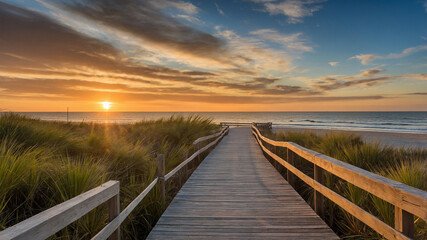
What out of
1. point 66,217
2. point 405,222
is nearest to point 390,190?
point 405,222

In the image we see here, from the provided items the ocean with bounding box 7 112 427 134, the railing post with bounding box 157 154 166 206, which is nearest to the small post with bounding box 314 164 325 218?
the railing post with bounding box 157 154 166 206

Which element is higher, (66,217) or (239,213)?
(66,217)

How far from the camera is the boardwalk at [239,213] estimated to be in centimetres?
341

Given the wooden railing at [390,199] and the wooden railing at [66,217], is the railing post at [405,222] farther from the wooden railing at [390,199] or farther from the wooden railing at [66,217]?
the wooden railing at [66,217]

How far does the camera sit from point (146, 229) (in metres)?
3.86

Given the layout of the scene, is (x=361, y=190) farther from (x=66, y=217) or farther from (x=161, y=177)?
(x=66, y=217)

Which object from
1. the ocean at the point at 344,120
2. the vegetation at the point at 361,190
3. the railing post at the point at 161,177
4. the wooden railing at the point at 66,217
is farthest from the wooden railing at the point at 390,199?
the ocean at the point at 344,120

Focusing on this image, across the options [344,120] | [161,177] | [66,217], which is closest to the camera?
[66,217]

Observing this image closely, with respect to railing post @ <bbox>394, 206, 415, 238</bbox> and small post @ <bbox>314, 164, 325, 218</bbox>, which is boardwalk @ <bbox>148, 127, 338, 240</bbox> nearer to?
small post @ <bbox>314, 164, 325, 218</bbox>

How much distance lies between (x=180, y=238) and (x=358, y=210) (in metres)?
2.13

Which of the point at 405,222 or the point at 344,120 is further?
the point at 344,120

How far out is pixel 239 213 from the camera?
4145mm

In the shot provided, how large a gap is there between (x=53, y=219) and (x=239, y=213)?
3042 mm

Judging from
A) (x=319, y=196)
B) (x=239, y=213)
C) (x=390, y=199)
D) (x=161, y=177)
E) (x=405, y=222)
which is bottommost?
(x=239, y=213)
